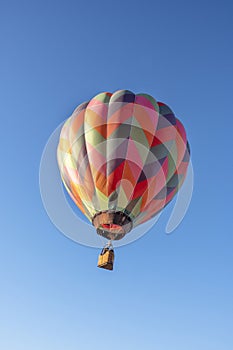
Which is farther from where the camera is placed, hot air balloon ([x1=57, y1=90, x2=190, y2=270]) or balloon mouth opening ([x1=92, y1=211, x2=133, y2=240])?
hot air balloon ([x1=57, y1=90, x2=190, y2=270])

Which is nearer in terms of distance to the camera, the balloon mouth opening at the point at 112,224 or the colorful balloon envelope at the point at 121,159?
the balloon mouth opening at the point at 112,224

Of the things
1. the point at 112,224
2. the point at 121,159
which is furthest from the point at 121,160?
the point at 112,224

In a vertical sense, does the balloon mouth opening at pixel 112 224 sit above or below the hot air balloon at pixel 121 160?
below

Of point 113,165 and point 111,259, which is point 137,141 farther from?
point 111,259

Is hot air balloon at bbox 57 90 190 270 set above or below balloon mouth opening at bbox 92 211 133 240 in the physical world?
above

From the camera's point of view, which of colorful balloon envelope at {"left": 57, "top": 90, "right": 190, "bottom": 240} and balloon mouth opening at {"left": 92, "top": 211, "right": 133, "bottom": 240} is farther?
colorful balloon envelope at {"left": 57, "top": 90, "right": 190, "bottom": 240}

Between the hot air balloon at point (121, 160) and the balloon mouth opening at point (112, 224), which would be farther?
the hot air balloon at point (121, 160)
